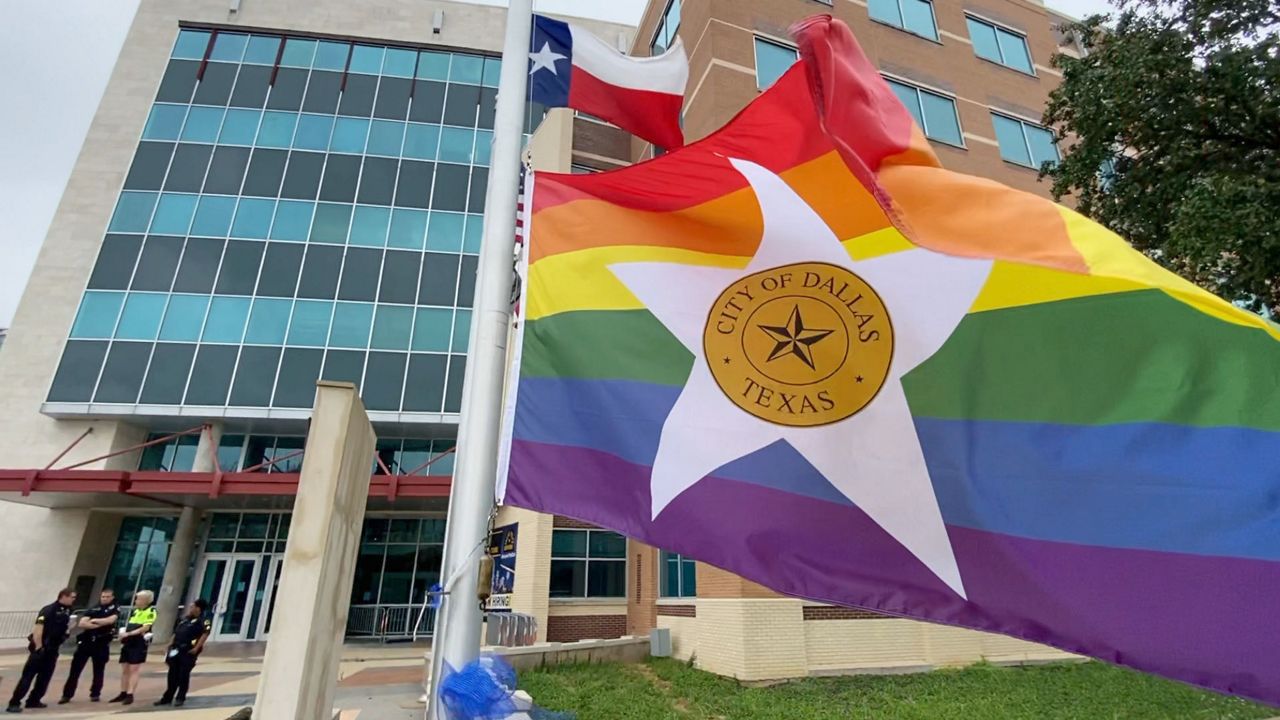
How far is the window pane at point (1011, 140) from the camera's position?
69.5ft

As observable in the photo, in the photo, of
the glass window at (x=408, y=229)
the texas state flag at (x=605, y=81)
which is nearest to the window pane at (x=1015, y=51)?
the glass window at (x=408, y=229)

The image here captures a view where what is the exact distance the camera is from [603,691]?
36.5 feet

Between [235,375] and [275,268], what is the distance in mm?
4435

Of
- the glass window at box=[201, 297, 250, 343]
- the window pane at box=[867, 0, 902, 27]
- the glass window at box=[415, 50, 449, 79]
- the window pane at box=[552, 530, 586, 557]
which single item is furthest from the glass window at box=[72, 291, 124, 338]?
the window pane at box=[867, 0, 902, 27]

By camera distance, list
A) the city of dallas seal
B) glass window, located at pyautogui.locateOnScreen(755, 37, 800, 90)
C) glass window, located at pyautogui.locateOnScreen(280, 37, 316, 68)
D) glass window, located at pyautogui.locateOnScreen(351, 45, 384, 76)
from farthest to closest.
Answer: glass window, located at pyautogui.locateOnScreen(351, 45, 384, 76) → glass window, located at pyautogui.locateOnScreen(280, 37, 316, 68) → glass window, located at pyautogui.locateOnScreen(755, 37, 800, 90) → the city of dallas seal

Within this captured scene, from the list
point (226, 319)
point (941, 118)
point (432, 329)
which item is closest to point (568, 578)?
point (432, 329)

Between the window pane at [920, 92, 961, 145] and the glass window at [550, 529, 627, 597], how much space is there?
1540 cm

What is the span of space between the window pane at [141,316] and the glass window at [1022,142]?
2898 centimetres

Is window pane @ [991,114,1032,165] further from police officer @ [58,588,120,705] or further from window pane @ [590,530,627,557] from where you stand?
police officer @ [58,588,120,705]

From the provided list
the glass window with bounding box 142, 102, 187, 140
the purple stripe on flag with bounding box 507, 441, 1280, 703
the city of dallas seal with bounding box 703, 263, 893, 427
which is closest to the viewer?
the purple stripe on flag with bounding box 507, 441, 1280, 703

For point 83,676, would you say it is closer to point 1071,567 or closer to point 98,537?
point 98,537

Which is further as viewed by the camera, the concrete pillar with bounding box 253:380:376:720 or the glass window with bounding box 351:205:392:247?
the glass window with bounding box 351:205:392:247

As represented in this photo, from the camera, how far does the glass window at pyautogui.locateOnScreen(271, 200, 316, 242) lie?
85.9 feet

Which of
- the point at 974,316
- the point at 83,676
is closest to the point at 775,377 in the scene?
the point at 974,316
